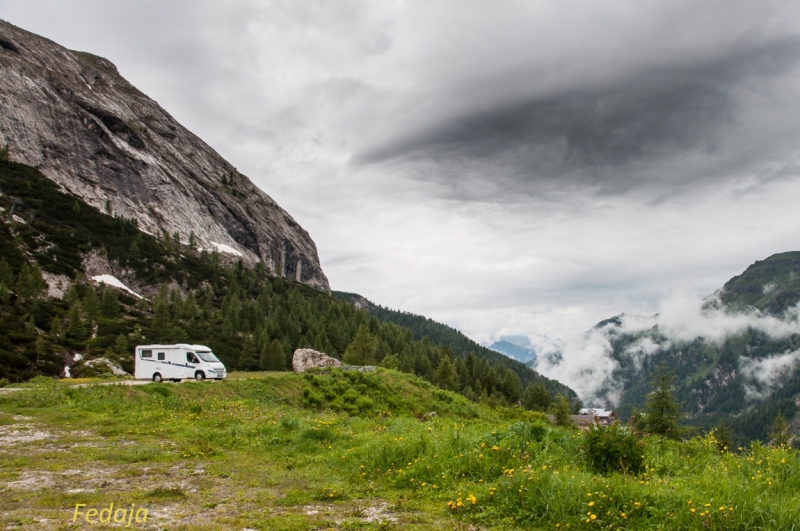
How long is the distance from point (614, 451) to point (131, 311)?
355 ft

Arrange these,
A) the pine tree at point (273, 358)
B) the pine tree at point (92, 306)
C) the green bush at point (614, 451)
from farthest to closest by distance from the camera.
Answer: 1. the pine tree at point (273, 358)
2. the pine tree at point (92, 306)
3. the green bush at point (614, 451)

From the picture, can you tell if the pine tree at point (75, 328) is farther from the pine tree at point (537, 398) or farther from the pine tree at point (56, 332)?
the pine tree at point (537, 398)

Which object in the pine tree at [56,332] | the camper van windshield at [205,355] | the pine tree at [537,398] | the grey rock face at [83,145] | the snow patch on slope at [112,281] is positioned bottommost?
the pine tree at [537,398]

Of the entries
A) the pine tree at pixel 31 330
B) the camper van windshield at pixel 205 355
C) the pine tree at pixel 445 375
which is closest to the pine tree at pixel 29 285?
the pine tree at pixel 31 330

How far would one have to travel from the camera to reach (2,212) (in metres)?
105

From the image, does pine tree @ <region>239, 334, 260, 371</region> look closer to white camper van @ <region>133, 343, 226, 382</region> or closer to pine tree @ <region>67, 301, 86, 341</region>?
pine tree @ <region>67, 301, 86, 341</region>

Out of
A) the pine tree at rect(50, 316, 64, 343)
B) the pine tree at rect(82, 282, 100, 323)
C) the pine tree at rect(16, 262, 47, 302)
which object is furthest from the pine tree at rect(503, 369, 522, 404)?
the pine tree at rect(16, 262, 47, 302)

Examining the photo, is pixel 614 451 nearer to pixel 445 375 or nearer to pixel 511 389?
pixel 445 375

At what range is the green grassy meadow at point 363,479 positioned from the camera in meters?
7.20

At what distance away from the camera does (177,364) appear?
119 feet

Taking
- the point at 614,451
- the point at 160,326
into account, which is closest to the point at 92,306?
the point at 160,326

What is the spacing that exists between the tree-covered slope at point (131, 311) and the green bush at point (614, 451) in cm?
5224

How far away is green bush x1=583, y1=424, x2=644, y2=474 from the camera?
9586 mm

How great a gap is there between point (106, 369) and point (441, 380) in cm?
5032
